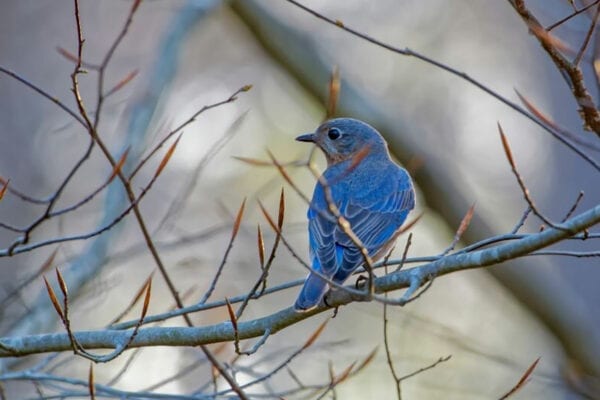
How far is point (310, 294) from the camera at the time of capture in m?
4.46

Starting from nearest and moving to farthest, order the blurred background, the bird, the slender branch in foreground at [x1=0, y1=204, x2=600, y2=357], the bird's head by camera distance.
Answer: the slender branch in foreground at [x1=0, y1=204, x2=600, y2=357] → the bird → the bird's head → the blurred background

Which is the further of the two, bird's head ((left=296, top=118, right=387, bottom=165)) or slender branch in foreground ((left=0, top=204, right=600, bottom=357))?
bird's head ((left=296, top=118, right=387, bottom=165))

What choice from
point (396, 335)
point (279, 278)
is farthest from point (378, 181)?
point (279, 278)

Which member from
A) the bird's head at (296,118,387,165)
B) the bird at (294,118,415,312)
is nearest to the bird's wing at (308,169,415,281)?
the bird at (294,118,415,312)

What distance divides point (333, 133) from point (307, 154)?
3.85 m

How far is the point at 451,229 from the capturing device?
864 centimetres

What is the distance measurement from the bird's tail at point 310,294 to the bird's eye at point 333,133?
7.18ft

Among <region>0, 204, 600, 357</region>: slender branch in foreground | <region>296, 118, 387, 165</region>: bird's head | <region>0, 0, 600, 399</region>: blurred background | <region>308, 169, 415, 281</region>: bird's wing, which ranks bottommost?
<region>0, 204, 600, 357</region>: slender branch in foreground

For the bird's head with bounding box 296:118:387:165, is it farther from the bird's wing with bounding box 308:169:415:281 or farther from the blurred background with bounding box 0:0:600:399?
the blurred background with bounding box 0:0:600:399

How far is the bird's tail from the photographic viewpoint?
440 centimetres

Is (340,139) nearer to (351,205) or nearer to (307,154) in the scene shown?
(351,205)

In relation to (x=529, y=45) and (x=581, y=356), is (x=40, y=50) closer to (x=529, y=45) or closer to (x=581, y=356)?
(x=529, y=45)

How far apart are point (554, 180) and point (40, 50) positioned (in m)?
8.87

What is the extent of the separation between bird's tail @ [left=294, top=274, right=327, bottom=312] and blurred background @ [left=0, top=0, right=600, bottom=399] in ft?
11.4
